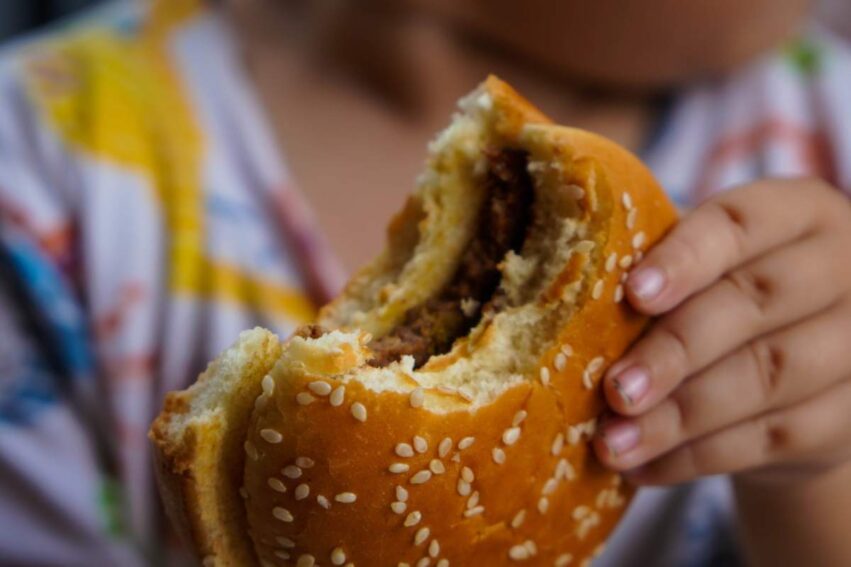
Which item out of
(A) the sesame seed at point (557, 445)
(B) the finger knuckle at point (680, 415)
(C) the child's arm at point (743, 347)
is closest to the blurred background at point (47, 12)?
(C) the child's arm at point (743, 347)

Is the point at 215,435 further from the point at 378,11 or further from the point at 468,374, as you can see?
the point at 378,11

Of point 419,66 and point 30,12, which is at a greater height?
point 30,12

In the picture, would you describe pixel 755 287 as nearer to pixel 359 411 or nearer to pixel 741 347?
pixel 741 347

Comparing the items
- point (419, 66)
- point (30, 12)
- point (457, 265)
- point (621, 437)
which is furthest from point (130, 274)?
point (30, 12)

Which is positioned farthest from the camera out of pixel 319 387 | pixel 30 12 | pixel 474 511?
pixel 30 12

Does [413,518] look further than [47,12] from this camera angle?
No

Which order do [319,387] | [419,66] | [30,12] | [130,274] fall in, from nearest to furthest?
[319,387]
[130,274]
[419,66]
[30,12]

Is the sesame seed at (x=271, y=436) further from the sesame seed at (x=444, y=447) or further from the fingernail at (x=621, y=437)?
the fingernail at (x=621, y=437)
